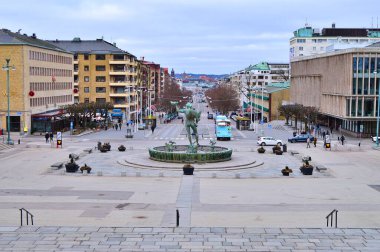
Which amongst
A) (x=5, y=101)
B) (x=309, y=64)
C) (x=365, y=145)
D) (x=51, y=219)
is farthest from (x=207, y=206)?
(x=309, y=64)

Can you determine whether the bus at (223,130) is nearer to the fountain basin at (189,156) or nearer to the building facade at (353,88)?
the building facade at (353,88)

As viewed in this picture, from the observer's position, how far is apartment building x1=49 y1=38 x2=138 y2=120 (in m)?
134

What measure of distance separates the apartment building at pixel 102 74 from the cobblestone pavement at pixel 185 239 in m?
107

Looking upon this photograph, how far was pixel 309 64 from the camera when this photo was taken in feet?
379

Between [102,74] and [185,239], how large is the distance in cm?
11203

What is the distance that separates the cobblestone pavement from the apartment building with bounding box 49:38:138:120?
4203 inches

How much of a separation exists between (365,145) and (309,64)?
42763mm

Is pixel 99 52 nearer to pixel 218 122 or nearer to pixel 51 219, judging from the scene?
pixel 218 122

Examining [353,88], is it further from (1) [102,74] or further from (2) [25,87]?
(1) [102,74]

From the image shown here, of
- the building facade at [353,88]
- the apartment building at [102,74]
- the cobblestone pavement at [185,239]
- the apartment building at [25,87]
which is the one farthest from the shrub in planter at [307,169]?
the apartment building at [102,74]

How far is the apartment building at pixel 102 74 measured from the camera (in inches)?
5261

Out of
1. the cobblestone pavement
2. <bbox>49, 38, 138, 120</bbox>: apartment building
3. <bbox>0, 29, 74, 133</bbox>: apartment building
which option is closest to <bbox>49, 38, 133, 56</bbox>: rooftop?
<bbox>49, 38, 138, 120</bbox>: apartment building

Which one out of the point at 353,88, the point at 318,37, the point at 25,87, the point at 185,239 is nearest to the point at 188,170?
the point at 185,239

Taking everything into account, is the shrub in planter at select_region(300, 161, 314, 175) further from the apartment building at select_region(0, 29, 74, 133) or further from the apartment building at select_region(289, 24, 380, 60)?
the apartment building at select_region(289, 24, 380, 60)
